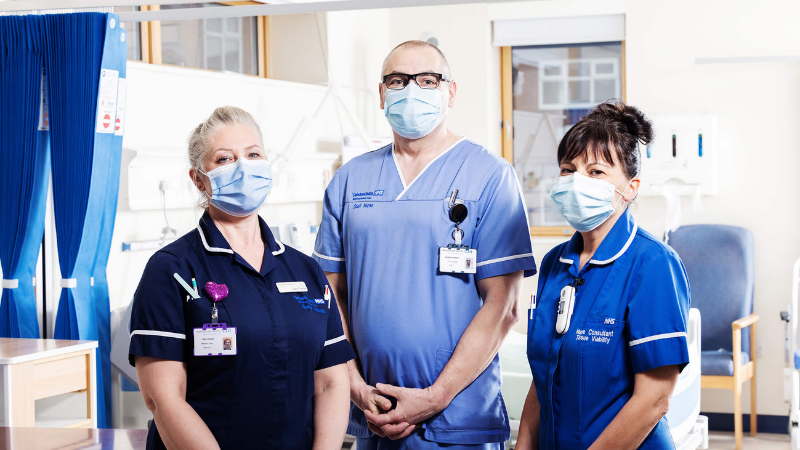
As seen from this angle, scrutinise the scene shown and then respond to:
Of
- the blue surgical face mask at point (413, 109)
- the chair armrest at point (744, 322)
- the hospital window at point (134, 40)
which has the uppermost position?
the hospital window at point (134, 40)

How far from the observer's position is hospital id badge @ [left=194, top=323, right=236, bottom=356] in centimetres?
143

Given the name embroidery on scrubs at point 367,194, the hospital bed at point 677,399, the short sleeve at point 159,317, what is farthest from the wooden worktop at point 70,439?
the hospital bed at point 677,399

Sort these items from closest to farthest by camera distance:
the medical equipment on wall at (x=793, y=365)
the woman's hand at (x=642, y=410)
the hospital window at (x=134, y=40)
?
the woman's hand at (x=642, y=410) → the hospital window at (x=134, y=40) → the medical equipment on wall at (x=793, y=365)

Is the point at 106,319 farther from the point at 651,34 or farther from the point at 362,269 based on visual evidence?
the point at 651,34

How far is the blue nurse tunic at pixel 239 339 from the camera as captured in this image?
1441 millimetres

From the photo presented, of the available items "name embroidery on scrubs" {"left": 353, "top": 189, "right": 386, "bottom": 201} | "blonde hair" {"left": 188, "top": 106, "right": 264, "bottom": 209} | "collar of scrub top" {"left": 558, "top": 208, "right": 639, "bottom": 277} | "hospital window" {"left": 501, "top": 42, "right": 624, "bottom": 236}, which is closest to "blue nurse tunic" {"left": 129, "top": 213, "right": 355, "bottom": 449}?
"blonde hair" {"left": 188, "top": 106, "right": 264, "bottom": 209}

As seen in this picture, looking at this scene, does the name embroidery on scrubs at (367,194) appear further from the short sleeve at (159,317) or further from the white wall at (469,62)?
the white wall at (469,62)

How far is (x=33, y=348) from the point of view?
8.73 feet

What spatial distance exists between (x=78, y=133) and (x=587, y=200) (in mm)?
1994

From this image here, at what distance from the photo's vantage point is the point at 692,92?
15.9 ft

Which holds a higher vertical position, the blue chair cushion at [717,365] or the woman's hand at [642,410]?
the woman's hand at [642,410]

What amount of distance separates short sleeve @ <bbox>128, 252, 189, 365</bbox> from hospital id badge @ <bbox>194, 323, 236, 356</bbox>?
32 millimetres

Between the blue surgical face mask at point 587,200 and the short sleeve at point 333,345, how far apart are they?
52cm

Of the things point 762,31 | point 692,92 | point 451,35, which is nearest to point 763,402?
point 692,92
